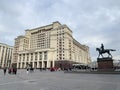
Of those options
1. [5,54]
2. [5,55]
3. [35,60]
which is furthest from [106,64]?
[5,54]

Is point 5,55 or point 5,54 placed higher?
point 5,54

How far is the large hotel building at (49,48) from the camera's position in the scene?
99.6m

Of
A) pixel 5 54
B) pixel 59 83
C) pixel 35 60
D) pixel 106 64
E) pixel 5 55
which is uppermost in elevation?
pixel 5 54

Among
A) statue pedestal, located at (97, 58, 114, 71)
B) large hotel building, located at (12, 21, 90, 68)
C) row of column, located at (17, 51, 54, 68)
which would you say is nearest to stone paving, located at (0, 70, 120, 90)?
statue pedestal, located at (97, 58, 114, 71)

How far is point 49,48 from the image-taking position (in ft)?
340

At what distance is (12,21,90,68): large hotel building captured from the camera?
99.6m

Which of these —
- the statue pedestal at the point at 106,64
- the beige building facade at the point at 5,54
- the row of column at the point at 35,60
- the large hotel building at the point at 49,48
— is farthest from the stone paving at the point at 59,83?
the beige building facade at the point at 5,54

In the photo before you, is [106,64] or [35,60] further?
[35,60]

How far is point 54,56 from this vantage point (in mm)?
102188

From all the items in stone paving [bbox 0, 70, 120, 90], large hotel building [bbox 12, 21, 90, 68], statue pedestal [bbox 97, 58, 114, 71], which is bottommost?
stone paving [bbox 0, 70, 120, 90]

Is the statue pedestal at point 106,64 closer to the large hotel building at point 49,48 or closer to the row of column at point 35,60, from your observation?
the large hotel building at point 49,48

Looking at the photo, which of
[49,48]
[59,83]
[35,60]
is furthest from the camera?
[35,60]

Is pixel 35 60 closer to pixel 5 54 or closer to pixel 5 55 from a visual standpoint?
pixel 5 55

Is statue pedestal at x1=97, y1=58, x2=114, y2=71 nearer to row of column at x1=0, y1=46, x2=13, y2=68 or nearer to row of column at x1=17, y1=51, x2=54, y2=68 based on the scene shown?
row of column at x1=17, y1=51, x2=54, y2=68
